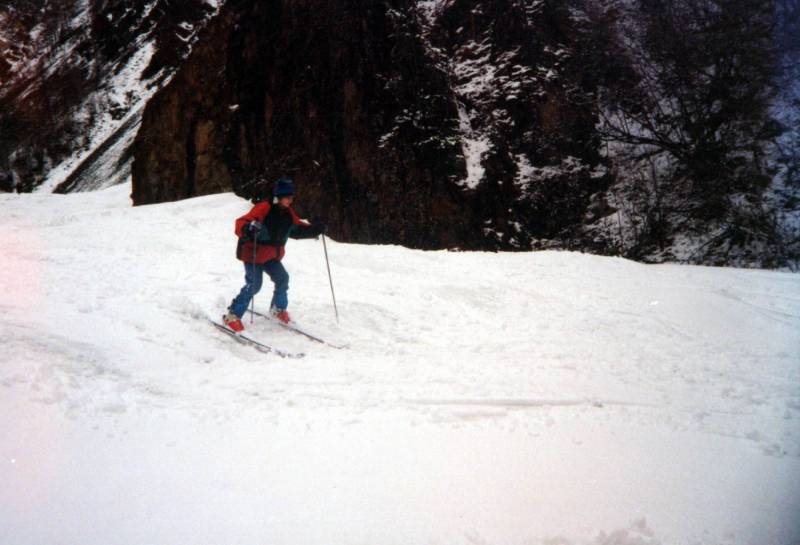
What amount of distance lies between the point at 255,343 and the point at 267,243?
1273mm

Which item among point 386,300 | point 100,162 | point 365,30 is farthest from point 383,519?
point 100,162

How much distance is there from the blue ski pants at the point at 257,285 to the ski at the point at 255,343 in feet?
0.82

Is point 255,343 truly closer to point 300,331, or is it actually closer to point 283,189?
point 300,331

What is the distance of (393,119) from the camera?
59.2 ft

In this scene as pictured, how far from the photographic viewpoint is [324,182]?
1766 cm

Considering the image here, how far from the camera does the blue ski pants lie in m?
5.82

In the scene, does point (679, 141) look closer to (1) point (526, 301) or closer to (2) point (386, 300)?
(1) point (526, 301)

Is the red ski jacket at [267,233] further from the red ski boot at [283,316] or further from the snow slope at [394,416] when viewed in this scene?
the snow slope at [394,416]

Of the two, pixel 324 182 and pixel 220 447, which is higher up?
pixel 324 182

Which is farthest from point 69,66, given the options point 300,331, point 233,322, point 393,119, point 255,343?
point 255,343

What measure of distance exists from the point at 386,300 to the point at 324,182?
1123cm

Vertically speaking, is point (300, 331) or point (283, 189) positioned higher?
point (283, 189)

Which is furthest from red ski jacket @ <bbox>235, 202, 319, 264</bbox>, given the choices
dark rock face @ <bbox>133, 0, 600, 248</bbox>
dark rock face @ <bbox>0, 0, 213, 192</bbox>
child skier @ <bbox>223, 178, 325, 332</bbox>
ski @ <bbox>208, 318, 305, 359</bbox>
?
dark rock face @ <bbox>0, 0, 213, 192</bbox>

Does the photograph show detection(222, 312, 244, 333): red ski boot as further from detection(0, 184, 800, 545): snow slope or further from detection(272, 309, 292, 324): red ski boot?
detection(272, 309, 292, 324): red ski boot
